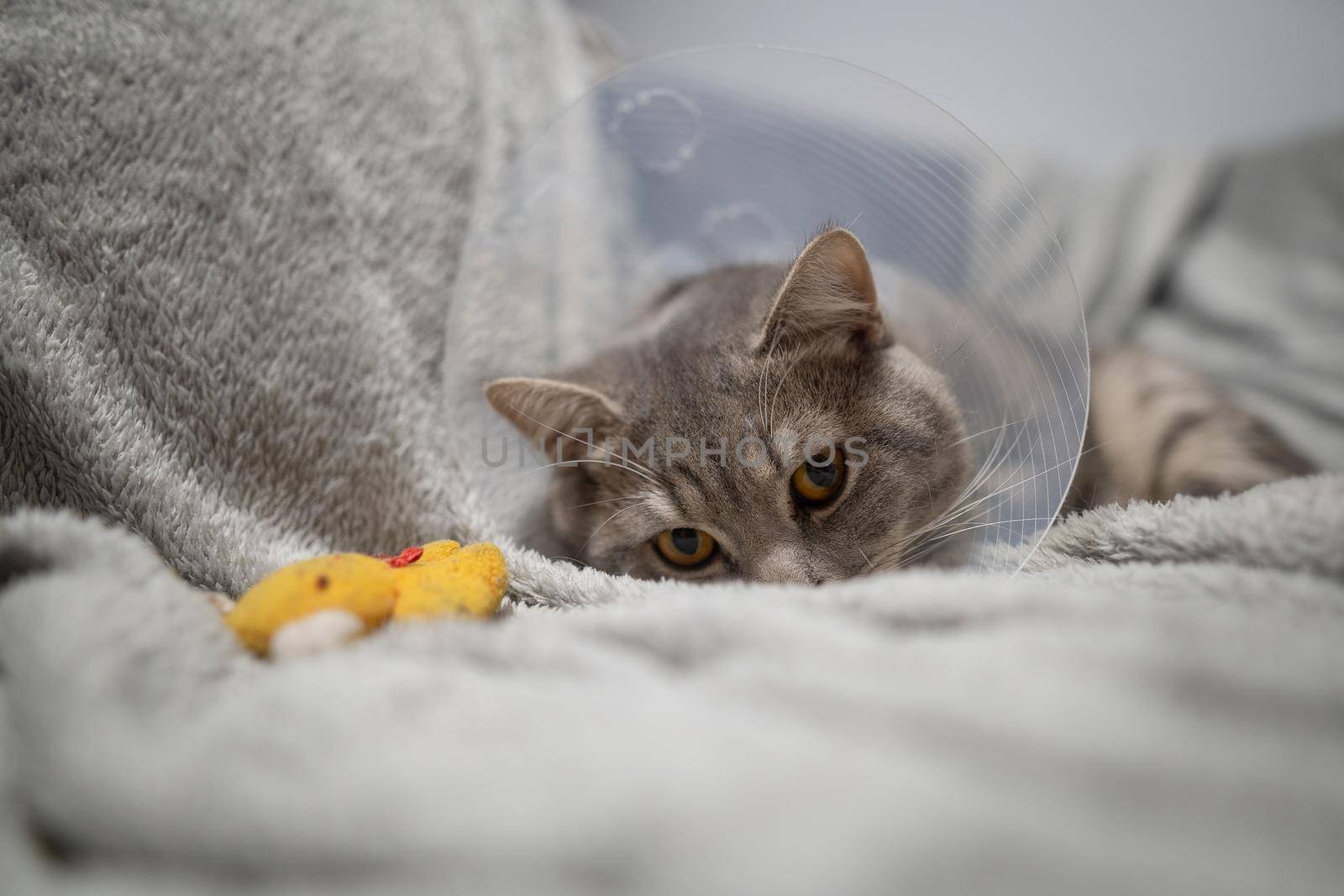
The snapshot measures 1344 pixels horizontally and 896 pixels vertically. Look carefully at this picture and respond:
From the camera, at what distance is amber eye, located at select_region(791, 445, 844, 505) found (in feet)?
3.59

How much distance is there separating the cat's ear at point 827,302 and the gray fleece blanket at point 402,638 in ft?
1.41

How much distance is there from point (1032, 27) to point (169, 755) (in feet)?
9.37

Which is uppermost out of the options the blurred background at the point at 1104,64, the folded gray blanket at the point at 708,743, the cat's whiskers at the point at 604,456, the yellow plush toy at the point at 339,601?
the blurred background at the point at 1104,64

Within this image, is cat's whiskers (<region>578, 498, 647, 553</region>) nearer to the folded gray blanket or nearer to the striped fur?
the folded gray blanket

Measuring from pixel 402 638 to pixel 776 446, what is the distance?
1.92ft

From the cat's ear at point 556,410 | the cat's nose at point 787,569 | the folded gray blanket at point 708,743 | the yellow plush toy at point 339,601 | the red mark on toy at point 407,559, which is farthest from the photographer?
the cat's ear at point 556,410

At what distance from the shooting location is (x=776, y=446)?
3.56 ft

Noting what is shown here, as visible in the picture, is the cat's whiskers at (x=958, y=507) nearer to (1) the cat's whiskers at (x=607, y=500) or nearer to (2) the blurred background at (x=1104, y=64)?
(1) the cat's whiskers at (x=607, y=500)

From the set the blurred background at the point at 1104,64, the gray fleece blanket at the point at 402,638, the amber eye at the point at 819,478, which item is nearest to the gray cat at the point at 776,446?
the amber eye at the point at 819,478

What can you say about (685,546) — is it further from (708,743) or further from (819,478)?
(708,743)

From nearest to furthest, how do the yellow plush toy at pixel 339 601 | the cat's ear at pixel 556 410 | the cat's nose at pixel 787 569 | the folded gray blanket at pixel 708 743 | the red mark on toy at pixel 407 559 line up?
the folded gray blanket at pixel 708 743 → the yellow plush toy at pixel 339 601 → the red mark on toy at pixel 407 559 → the cat's nose at pixel 787 569 → the cat's ear at pixel 556 410

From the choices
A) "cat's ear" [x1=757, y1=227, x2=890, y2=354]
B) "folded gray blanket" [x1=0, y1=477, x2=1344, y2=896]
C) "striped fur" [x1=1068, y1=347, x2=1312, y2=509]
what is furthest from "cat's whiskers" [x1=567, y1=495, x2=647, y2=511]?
"striped fur" [x1=1068, y1=347, x2=1312, y2=509]

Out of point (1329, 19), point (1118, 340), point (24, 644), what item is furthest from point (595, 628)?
point (1329, 19)

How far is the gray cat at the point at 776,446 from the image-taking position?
1091 mm
